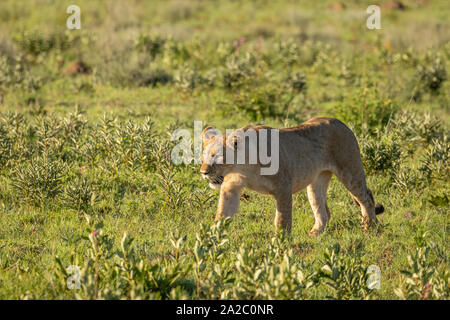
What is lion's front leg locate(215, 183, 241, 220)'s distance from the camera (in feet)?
20.2

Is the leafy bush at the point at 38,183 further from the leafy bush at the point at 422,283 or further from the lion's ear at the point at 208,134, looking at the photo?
the leafy bush at the point at 422,283

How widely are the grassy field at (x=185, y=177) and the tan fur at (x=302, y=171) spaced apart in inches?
16.1

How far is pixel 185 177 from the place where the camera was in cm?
866

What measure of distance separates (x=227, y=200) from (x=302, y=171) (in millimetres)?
970

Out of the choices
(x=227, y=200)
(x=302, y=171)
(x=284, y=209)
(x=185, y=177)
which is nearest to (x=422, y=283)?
(x=284, y=209)

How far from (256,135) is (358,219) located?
215 centimetres

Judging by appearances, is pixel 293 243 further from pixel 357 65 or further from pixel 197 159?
pixel 357 65

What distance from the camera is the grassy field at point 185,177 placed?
16.2 feet

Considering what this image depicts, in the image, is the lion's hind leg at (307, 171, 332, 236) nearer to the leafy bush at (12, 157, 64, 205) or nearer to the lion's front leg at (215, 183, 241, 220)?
the lion's front leg at (215, 183, 241, 220)

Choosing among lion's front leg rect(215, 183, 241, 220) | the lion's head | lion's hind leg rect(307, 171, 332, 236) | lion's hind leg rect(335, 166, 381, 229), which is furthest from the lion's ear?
lion's hind leg rect(335, 166, 381, 229)

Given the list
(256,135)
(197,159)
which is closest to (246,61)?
(197,159)

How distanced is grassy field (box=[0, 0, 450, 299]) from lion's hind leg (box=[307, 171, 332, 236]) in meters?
0.17

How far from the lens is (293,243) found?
21.4ft

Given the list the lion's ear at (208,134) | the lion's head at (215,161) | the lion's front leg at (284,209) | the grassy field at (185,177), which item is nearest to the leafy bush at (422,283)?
the grassy field at (185,177)
